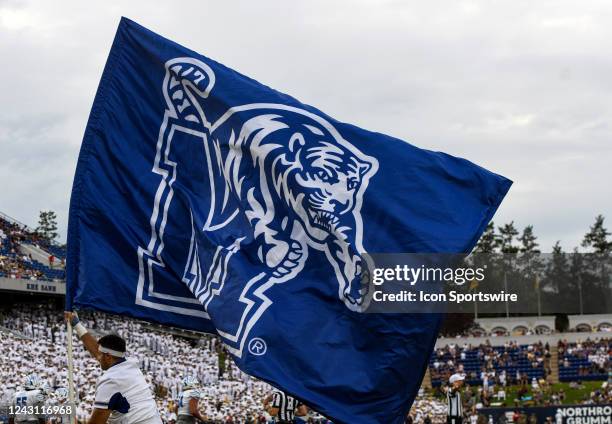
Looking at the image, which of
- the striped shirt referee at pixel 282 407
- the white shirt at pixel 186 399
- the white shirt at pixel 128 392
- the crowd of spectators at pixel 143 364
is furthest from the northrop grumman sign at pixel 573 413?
the white shirt at pixel 128 392

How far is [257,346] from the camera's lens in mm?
7520

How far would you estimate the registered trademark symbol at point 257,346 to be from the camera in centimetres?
750

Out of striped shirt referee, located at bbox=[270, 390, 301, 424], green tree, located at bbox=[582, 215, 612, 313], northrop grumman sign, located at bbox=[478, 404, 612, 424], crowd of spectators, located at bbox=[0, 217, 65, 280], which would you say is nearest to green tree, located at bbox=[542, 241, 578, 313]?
green tree, located at bbox=[582, 215, 612, 313]

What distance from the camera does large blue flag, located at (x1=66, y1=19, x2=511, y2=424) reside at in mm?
7371

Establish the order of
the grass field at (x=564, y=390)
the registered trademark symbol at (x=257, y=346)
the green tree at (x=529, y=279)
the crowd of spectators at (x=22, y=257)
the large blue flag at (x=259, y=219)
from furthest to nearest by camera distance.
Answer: the green tree at (x=529, y=279) < the crowd of spectators at (x=22, y=257) < the grass field at (x=564, y=390) < the registered trademark symbol at (x=257, y=346) < the large blue flag at (x=259, y=219)

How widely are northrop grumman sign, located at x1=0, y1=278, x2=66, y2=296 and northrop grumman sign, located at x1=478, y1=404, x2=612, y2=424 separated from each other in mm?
22643

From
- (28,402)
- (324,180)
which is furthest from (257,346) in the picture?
(28,402)

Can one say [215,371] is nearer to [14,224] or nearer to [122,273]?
[14,224]

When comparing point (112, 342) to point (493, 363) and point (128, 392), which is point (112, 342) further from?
point (493, 363)

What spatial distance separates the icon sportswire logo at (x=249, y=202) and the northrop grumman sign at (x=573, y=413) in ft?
77.8

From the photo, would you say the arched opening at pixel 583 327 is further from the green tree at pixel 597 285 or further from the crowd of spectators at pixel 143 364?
the crowd of spectators at pixel 143 364

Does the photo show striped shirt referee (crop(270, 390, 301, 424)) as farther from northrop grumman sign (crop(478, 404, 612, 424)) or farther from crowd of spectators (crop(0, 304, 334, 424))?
northrop grumman sign (crop(478, 404, 612, 424))

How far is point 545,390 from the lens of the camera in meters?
45.1

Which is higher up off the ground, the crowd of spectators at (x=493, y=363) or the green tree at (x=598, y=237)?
the green tree at (x=598, y=237)
